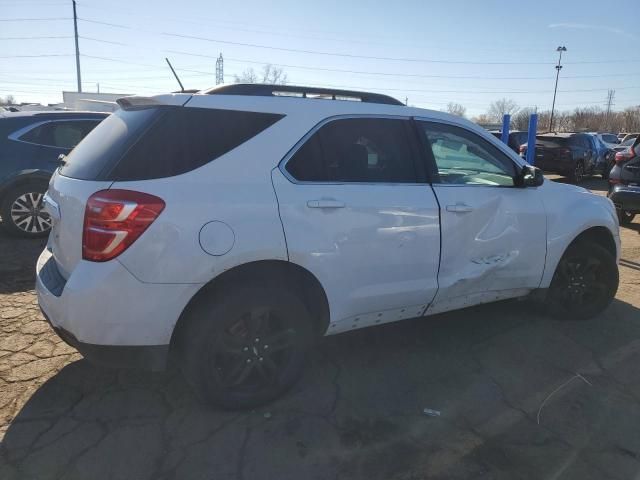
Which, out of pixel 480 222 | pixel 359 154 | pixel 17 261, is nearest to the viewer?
pixel 359 154

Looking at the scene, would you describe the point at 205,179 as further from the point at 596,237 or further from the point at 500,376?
the point at 596,237

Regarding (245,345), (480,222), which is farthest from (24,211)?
(480,222)

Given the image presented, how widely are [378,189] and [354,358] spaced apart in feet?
4.30

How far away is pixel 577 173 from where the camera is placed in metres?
16.0

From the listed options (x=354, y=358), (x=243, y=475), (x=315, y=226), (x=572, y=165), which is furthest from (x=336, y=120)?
(x=572, y=165)

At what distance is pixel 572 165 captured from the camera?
15633mm

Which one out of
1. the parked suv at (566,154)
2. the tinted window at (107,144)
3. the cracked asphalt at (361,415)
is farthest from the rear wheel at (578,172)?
the tinted window at (107,144)

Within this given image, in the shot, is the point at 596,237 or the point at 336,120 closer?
the point at 336,120

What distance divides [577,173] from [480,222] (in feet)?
A: 47.6

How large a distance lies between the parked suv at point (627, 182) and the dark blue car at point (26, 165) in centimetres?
812

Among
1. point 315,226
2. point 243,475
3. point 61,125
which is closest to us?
point 243,475

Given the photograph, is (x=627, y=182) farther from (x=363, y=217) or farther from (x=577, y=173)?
(x=577, y=173)

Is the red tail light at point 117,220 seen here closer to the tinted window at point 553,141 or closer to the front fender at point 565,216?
the front fender at point 565,216

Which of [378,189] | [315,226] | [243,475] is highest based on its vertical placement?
[378,189]
